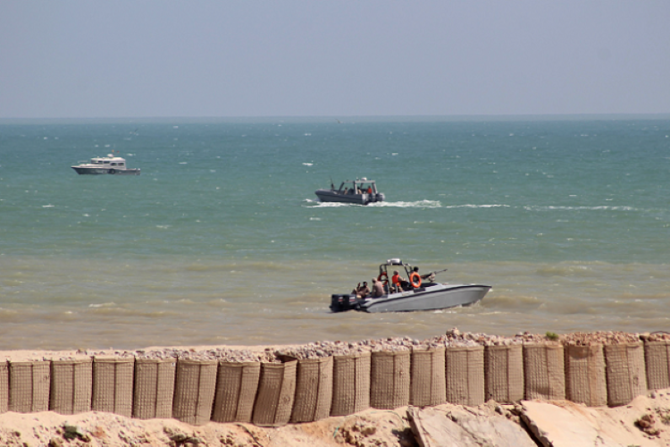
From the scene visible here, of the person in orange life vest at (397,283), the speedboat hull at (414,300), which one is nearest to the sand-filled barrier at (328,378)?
the speedboat hull at (414,300)

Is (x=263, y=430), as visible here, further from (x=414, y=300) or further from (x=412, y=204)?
(x=412, y=204)

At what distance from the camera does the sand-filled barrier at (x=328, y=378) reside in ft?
42.4

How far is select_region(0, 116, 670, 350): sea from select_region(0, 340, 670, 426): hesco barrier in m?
9.79

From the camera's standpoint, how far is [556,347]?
1461cm

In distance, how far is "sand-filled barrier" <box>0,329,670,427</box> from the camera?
508 inches

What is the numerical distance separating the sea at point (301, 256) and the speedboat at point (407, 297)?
1.26ft

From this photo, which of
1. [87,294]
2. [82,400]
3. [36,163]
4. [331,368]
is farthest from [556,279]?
[36,163]

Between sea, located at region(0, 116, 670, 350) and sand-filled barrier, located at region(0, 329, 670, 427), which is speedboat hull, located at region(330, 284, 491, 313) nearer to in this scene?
sea, located at region(0, 116, 670, 350)

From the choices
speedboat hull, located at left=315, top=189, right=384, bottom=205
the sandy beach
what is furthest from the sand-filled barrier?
speedboat hull, located at left=315, top=189, right=384, bottom=205

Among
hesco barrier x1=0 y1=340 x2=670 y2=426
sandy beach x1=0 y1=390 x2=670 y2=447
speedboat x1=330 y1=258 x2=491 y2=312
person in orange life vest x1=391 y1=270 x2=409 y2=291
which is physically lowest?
speedboat x1=330 y1=258 x2=491 y2=312

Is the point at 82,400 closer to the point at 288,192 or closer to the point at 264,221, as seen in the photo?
the point at 264,221

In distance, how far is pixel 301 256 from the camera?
3966cm

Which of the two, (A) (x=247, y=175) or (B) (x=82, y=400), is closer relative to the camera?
(B) (x=82, y=400)

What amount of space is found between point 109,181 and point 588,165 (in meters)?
59.2
